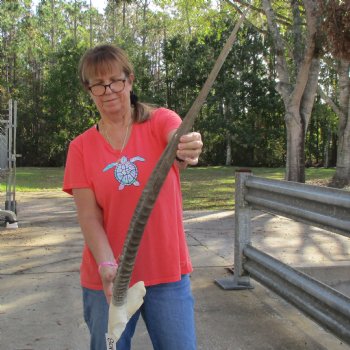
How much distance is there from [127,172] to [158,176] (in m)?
0.80

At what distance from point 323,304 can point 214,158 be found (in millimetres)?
33310

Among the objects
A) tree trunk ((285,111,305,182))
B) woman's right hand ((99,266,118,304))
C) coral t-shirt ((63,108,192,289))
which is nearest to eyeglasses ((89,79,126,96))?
coral t-shirt ((63,108,192,289))

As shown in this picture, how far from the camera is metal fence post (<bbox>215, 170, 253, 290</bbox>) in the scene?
4.59 metres

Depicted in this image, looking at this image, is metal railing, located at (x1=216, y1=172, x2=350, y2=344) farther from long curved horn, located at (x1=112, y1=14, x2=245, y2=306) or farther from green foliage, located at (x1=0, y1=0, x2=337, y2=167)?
green foliage, located at (x1=0, y1=0, x2=337, y2=167)

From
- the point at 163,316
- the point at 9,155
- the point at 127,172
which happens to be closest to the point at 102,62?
the point at 127,172

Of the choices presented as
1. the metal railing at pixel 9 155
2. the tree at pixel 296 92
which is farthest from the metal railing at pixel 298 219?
the tree at pixel 296 92

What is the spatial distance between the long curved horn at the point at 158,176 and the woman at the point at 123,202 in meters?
0.50

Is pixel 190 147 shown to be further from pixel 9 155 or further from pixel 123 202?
pixel 9 155

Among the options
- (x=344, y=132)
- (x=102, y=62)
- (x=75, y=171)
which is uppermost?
(x=102, y=62)

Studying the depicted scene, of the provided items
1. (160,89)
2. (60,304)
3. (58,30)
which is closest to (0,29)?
(58,30)

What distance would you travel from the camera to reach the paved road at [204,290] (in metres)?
3.57

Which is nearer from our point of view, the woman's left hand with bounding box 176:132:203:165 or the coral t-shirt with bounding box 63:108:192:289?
the woman's left hand with bounding box 176:132:203:165

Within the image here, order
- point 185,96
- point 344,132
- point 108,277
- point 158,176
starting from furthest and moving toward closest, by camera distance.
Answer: point 185,96
point 344,132
point 108,277
point 158,176

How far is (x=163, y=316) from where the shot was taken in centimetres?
215
